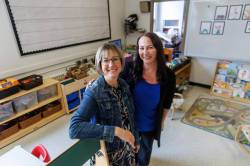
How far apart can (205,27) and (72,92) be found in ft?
9.20

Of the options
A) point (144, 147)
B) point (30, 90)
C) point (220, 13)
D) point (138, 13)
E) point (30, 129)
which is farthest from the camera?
point (138, 13)

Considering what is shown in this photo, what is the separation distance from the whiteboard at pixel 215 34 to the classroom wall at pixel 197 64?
0.63ft

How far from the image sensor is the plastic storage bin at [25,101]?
7.43 ft

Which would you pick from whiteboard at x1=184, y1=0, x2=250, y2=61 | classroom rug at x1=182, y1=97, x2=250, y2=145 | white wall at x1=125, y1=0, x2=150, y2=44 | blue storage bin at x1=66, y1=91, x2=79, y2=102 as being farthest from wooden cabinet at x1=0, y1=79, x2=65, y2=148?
whiteboard at x1=184, y1=0, x2=250, y2=61

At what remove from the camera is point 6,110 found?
7.02ft

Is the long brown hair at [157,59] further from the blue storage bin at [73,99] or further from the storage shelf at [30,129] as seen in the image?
the storage shelf at [30,129]

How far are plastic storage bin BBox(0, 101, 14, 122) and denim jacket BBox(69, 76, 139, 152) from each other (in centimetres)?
185

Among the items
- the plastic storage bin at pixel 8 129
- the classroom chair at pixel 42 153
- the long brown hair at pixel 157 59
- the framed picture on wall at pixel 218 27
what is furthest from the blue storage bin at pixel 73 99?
the framed picture on wall at pixel 218 27

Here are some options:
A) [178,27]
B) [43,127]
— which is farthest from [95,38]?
[43,127]

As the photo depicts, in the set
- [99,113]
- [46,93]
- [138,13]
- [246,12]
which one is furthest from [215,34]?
[46,93]

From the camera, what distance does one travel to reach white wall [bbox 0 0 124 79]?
227 cm

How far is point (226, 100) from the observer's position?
3111 mm

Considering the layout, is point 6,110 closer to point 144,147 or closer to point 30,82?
point 30,82

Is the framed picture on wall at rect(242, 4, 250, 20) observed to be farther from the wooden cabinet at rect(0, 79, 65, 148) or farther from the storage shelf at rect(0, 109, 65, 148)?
the storage shelf at rect(0, 109, 65, 148)
